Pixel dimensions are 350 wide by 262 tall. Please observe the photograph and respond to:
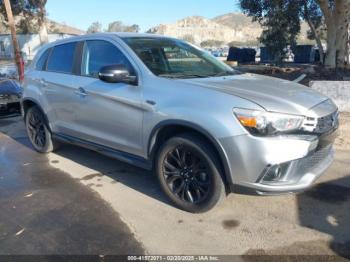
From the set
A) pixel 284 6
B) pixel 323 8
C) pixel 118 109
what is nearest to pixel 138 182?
pixel 118 109

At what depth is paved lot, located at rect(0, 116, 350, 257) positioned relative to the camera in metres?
3.55

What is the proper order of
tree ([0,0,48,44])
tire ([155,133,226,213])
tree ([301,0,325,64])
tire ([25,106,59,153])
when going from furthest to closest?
tree ([0,0,48,44]) < tree ([301,0,325,64]) < tire ([25,106,59,153]) < tire ([155,133,226,213])

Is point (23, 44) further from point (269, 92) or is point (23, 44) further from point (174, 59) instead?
point (269, 92)

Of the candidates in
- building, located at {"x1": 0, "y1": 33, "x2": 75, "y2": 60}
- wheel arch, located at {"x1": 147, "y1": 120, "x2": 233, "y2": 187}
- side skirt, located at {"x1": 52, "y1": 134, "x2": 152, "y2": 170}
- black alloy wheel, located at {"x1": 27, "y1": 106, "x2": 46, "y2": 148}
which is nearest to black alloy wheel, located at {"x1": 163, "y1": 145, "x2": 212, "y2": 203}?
wheel arch, located at {"x1": 147, "y1": 120, "x2": 233, "y2": 187}

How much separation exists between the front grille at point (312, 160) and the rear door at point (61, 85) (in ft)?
9.87

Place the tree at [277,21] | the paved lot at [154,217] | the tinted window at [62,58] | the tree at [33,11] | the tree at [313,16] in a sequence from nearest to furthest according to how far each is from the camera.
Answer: the paved lot at [154,217] < the tinted window at [62,58] < the tree at [277,21] < the tree at [313,16] < the tree at [33,11]

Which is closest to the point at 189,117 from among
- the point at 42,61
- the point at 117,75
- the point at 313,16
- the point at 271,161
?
the point at 271,161

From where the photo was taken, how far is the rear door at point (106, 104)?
14.3 feet

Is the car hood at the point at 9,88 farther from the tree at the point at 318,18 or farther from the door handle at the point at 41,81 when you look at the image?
the tree at the point at 318,18

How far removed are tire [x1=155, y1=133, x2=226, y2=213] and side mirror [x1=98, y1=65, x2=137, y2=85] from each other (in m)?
0.82

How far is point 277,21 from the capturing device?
22.4 meters

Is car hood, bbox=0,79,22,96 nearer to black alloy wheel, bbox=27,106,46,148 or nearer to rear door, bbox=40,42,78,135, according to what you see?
black alloy wheel, bbox=27,106,46,148

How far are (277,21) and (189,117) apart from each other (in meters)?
20.4

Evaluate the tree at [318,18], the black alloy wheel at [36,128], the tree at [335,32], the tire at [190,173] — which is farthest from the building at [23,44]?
the tire at [190,173]
